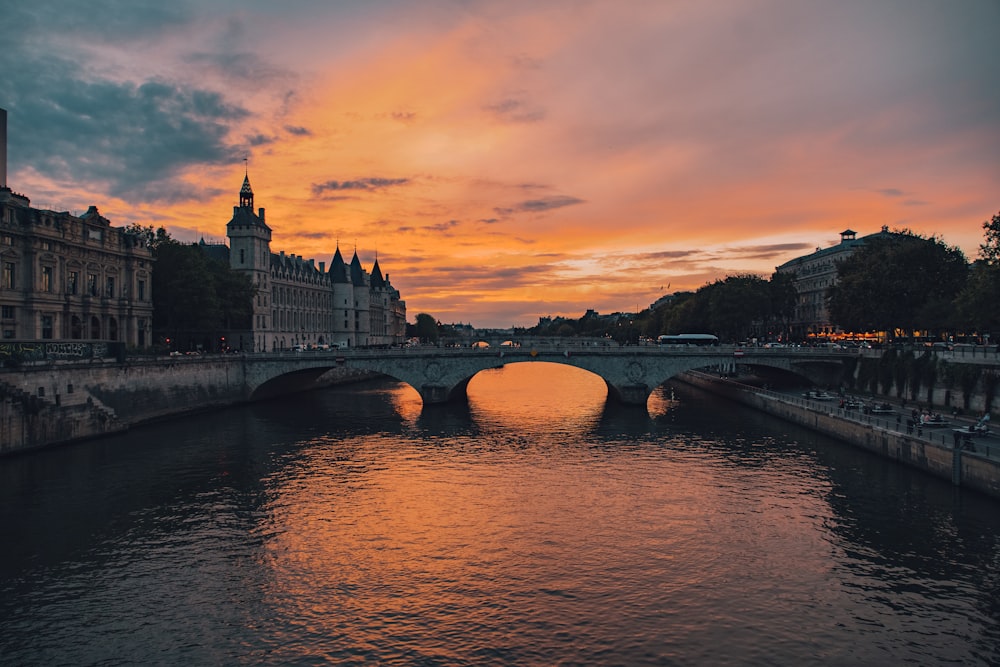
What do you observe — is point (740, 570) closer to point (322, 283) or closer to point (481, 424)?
point (481, 424)

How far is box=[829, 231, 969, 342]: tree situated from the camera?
88.1 metres

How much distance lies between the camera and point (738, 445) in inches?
2352

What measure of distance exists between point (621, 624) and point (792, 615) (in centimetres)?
671

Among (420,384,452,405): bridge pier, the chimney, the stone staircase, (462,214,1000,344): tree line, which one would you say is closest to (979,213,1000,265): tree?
(462,214,1000,344): tree line

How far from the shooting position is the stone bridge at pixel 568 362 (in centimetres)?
8475

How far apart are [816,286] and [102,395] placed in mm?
155981

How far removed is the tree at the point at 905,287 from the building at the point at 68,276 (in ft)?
322

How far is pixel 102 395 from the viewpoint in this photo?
65.2m

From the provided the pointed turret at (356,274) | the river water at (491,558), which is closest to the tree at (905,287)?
the river water at (491,558)

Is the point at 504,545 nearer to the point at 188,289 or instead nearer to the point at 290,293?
the point at 188,289

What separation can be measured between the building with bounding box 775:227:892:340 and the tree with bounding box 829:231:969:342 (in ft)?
189

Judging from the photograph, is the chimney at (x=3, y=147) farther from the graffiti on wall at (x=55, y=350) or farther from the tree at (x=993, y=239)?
the tree at (x=993, y=239)

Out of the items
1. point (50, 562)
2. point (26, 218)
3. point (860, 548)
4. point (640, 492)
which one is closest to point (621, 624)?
point (860, 548)

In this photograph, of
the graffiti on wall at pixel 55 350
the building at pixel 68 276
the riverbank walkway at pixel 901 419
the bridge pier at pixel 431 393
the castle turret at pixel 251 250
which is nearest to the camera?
the riverbank walkway at pixel 901 419
